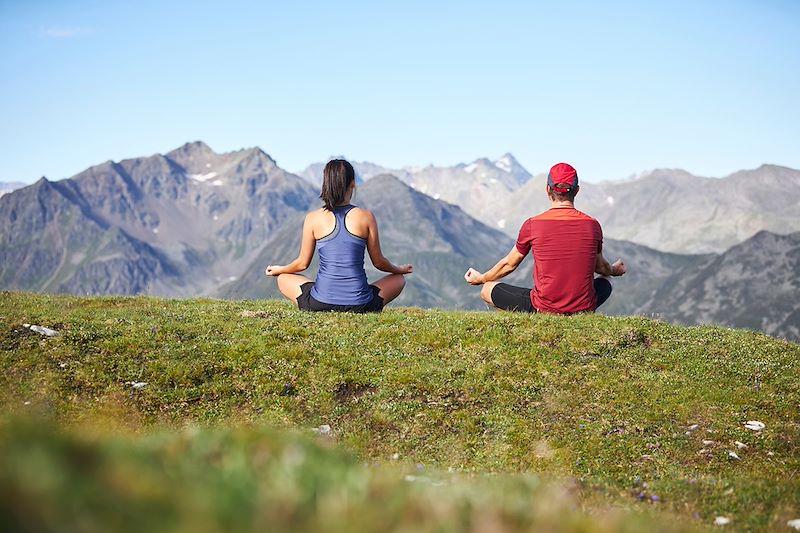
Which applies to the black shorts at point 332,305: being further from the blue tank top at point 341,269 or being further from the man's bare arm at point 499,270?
the man's bare arm at point 499,270

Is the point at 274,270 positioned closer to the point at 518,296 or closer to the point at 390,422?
the point at 518,296

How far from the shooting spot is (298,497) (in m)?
4.14

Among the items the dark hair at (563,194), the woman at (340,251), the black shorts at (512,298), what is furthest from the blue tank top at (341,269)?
the dark hair at (563,194)

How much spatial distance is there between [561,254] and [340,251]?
5.82m

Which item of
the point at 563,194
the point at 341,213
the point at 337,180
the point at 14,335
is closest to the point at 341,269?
the point at 341,213

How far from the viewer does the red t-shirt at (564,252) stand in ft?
63.0

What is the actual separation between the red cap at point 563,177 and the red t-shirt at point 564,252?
567 millimetres

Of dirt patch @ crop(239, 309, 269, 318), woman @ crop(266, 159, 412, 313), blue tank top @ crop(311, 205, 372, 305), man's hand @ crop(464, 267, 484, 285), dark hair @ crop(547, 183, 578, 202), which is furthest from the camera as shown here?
dirt patch @ crop(239, 309, 269, 318)

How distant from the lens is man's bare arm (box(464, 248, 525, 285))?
19.7 m

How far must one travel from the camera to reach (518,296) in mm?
21406

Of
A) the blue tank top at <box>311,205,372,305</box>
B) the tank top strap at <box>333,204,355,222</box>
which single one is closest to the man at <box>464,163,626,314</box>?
the blue tank top at <box>311,205,372,305</box>

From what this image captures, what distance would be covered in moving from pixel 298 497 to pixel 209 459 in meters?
1.13

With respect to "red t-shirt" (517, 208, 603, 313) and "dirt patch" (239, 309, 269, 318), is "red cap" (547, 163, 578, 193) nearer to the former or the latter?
"red t-shirt" (517, 208, 603, 313)

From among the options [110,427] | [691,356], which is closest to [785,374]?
[691,356]
